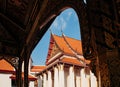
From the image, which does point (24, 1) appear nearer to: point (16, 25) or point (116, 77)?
point (16, 25)

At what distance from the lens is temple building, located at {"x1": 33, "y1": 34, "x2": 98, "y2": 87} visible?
95.1 feet

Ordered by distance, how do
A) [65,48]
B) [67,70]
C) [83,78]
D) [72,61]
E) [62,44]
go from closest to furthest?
1. [72,61]
2. [67,70]
3. [83,78]
4. [65,48]
5. [62,44]

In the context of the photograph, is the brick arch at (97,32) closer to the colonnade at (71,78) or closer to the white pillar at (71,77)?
the colonnade at (71,78)

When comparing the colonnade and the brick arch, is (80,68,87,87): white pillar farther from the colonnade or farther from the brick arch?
the brick arch

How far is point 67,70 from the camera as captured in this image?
97.7 ft

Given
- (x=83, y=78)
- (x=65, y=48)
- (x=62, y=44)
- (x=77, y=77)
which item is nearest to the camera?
(x=83, y=78)

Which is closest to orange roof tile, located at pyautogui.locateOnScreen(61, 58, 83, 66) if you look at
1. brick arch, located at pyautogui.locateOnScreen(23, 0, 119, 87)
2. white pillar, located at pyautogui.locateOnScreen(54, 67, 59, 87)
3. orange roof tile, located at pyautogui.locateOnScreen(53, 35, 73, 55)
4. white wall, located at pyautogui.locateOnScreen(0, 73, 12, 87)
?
orange roof tile, located at pyautogui.locateOnScreen(53, 35, 73, 55)

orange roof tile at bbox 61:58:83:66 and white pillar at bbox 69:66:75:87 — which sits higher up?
orange roof tile at bbox 61:58:83:66

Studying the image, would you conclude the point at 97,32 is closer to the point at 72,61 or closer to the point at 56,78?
the point at 72,61

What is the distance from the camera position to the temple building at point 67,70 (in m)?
29.0

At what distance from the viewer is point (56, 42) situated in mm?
33125

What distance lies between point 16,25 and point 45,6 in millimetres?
2665

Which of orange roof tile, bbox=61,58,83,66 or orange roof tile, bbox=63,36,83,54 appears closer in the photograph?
orange roof tile, bbox=61,58,83,66

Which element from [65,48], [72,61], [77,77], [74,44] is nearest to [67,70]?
[72,61]
